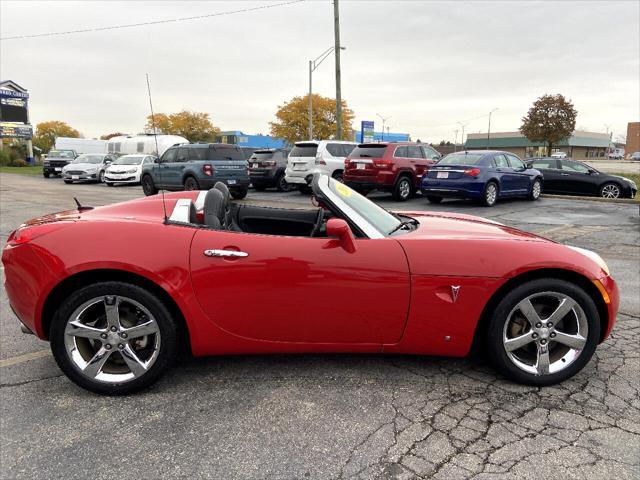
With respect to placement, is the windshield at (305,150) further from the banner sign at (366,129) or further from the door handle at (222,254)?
the banner sign at (366,129)

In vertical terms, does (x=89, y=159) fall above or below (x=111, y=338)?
above

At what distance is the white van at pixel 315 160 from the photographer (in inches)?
601

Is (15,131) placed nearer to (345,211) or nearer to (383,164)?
(383,164)

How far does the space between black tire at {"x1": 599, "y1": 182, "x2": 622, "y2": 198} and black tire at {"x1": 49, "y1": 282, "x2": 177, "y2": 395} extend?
51.2 feet

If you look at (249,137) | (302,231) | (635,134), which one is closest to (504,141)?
(635,134)

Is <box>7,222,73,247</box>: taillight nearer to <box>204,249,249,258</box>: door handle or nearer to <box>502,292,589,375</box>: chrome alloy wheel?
<box>204,249,249,258</box>: door handle

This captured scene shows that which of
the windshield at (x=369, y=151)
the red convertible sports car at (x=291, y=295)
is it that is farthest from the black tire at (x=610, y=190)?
the red convertible sports car at (x=291, y=295)

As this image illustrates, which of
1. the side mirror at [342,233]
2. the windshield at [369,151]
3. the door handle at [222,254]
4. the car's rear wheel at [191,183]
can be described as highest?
the windshield at [369,151]

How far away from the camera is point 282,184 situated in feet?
58.0

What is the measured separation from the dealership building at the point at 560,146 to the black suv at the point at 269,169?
78.8 meters

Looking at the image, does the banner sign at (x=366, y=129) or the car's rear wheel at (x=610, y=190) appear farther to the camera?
the banner sign at (x=366, y=129)

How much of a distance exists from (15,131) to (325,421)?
187ft

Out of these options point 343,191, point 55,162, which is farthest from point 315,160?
point 55,162

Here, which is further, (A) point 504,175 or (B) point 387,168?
(B) point 387,168
